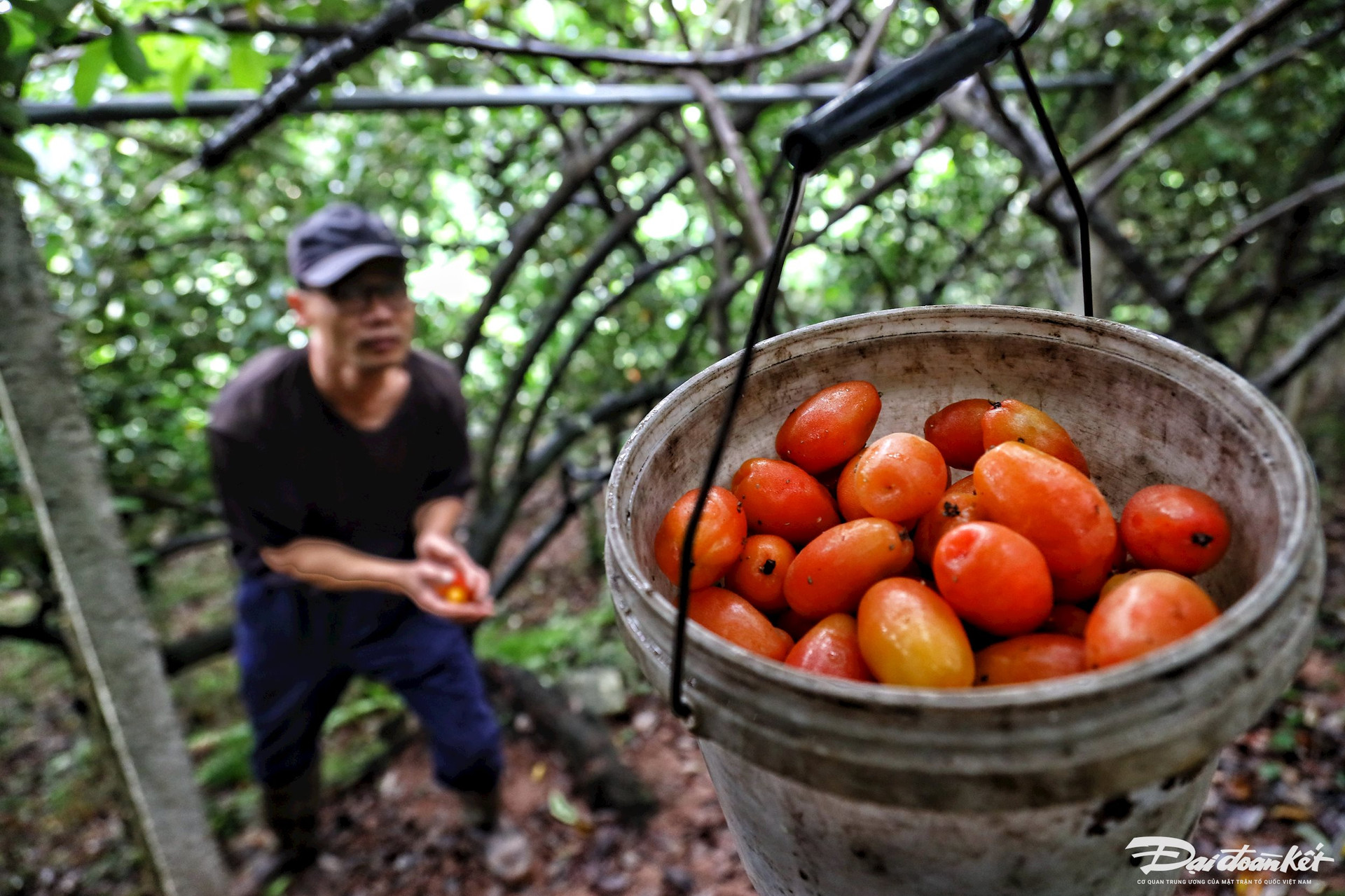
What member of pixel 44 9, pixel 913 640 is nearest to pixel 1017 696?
pixel 913 640

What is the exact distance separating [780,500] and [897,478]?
172 millimetres

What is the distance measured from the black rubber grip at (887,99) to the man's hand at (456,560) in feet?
7.37

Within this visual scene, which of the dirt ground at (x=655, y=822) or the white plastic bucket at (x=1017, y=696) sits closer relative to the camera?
the white plastic bucket at (x=1017, y=696)

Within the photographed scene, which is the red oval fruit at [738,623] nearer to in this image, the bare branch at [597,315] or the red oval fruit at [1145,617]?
the red oval fruit at [1145,617]

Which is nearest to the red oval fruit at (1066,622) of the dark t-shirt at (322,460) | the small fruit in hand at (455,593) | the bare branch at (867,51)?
the bare branch at (867,51)

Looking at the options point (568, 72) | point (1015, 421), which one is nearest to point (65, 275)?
point (568, 72)

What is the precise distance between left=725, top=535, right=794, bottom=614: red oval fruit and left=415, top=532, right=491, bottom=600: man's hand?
1.85 metres

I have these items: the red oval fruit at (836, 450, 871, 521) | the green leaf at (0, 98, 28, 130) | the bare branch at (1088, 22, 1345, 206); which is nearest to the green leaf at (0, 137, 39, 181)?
the green leaf at (0, 98, 28, 130)

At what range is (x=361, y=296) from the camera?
8.45ft

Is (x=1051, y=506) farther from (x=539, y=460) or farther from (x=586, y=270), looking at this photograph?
(x=539, y=460)

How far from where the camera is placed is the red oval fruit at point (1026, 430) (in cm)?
99

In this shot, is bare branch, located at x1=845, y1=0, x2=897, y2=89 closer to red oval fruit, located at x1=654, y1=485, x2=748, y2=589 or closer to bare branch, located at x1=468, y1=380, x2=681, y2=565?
red oval fruit, located at x1=654, y1=485, x2=748, y2=589

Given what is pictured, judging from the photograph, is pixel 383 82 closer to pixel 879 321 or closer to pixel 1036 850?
pixel 879 321

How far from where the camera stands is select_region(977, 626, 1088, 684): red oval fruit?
812 mm
